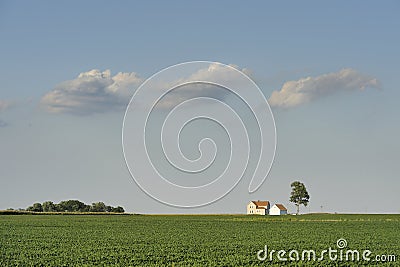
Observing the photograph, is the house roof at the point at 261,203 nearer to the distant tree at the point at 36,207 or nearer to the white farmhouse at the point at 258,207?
the white farmhouse at the point at 258,207

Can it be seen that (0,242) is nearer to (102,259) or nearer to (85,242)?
(85,242)

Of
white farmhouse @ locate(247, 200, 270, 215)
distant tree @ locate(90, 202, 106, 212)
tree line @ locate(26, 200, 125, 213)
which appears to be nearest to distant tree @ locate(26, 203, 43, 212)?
tree line @ locate(26, 200, 125, 213)

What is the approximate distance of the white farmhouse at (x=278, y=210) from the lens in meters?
159

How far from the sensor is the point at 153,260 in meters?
28.4

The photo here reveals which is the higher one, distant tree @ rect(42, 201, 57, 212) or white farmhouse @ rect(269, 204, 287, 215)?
white farmhouse @ rect(269, 204, 287, 215)

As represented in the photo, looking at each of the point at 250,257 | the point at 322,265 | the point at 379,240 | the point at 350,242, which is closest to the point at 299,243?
the point at 350,242

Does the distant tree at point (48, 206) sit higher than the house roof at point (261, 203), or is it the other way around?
the house roof at point (261, 203)

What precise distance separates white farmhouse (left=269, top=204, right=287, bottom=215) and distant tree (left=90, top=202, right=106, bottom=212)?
45.6 metres

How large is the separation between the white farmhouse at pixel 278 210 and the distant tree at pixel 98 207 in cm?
4562

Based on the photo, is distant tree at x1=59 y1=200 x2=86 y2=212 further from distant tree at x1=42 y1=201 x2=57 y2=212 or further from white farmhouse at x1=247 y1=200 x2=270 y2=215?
white farmhouse at x1=247 y1=200 x2=270 y2=215

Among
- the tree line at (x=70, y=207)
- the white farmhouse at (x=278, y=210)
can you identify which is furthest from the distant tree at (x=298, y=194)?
the tree line at (x=70, y=207)

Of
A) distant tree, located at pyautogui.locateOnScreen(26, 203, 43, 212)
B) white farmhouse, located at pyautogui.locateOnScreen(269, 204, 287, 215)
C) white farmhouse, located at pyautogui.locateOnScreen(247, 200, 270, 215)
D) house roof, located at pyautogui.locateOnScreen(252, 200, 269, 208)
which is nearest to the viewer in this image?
white farmhouse, located at pyautogui.locateOnScreen(247, 200, 270, 215)

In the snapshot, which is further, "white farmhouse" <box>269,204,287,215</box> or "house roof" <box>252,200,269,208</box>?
"house roof" <box>252,200,269,208</box>

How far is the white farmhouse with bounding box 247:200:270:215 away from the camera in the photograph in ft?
521
